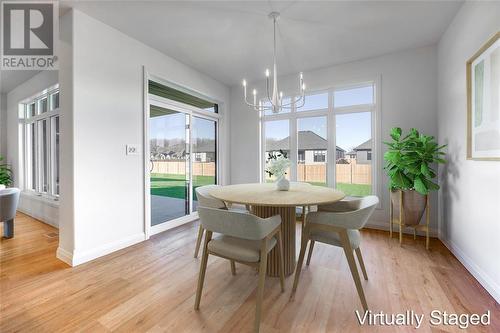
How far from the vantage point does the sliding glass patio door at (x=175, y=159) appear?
3408 millimetres

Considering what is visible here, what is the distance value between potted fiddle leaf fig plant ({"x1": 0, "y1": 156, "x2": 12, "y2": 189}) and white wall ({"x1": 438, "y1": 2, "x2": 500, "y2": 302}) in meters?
7.61

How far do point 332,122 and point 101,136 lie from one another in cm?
355

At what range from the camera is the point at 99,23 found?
2.54m

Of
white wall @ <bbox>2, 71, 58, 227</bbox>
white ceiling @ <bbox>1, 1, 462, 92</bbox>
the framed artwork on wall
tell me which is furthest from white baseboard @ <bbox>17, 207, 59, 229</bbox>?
the framed artwork on wall

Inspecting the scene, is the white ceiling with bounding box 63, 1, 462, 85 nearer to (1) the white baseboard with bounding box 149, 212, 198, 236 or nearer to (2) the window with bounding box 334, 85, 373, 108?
(2) the window with bounding box 334, 85, 373, 108

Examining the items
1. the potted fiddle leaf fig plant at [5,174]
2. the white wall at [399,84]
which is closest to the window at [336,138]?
the white wall at [399,84]

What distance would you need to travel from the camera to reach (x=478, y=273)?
2.00m

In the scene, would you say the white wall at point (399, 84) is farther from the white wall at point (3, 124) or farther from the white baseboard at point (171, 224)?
the white wall at point (3, 124)

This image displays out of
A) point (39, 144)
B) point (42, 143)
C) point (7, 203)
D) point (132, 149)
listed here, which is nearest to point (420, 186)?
point (132, 149)

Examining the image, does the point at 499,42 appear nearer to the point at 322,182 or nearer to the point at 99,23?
the point at 322,182

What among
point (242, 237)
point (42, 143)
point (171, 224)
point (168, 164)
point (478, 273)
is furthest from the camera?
point (42, 143)

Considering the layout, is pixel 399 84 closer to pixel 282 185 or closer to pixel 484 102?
pixel 484 102

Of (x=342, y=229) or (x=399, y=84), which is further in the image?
(x=399, y=84)

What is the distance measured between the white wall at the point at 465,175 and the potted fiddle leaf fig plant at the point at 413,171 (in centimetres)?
22
